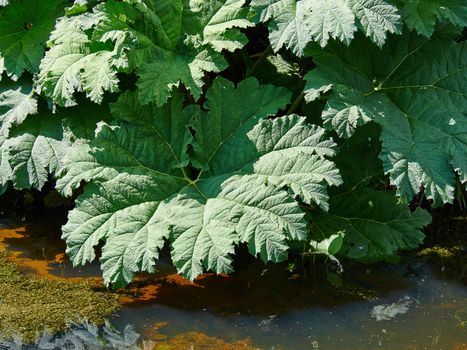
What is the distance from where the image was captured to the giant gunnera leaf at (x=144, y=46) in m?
3.70

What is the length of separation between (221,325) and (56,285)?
2.77 feet

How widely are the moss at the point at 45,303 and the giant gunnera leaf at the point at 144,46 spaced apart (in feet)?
2.85

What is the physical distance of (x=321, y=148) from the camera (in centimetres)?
364

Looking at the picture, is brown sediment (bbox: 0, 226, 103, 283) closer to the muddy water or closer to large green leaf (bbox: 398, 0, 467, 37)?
the muddy water

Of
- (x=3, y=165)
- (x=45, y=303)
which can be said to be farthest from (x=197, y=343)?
(x=3, y=165)

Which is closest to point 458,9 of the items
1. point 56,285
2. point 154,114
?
point 154,114

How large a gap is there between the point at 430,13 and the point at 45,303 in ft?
7.28

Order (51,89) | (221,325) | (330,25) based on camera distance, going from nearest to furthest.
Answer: (221,325), (330,25), (51,89)

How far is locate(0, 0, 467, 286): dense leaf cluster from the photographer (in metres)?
3.55

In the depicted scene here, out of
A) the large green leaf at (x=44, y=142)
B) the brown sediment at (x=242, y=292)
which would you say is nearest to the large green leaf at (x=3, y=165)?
the large green leaf at (x=44, y=142)

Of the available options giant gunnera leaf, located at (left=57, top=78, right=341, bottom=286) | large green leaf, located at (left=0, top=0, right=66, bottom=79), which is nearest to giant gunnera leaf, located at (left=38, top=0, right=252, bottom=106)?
giant gunnera leaf, located at (left=57, top=78, right=341, bottom=286)

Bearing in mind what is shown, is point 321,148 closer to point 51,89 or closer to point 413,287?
point 413,287

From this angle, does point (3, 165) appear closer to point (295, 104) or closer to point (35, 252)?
point (35, 252)

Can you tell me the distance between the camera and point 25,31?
4430 millimetres
